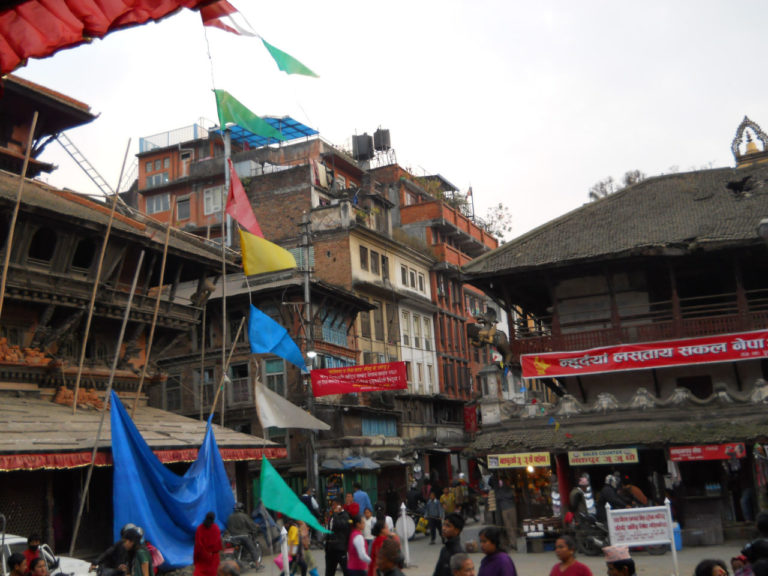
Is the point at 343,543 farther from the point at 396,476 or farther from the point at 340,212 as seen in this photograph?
the point at 340,212

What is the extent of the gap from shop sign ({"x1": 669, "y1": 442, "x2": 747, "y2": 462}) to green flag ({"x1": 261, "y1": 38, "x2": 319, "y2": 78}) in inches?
648

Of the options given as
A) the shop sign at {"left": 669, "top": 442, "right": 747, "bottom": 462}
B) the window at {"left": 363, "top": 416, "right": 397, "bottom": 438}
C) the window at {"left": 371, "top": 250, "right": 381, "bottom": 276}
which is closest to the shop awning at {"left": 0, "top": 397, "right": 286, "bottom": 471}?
the shop sign at {"left": 669, "top": 442, "right": 747, "bottom": 462}

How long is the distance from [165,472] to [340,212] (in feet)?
99.9

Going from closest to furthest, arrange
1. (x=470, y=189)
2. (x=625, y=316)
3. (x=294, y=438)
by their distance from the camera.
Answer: (x=625, y=316), (x=294, y=438), (x=470, y=189)

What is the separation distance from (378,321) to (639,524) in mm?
33994

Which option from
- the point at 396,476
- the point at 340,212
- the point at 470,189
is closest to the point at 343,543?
the point at 396,476

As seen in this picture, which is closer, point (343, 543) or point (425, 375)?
point (343, 543)

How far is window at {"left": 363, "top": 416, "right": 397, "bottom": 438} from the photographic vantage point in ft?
139

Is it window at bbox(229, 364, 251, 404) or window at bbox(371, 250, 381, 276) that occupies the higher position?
window at bbox(371, 250, 381, 276)

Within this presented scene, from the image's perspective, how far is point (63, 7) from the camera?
160 inches

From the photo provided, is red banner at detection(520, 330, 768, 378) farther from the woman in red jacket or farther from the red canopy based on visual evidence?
the red canopy

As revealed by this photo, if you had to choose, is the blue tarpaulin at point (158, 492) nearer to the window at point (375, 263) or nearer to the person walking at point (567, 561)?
the person walking at point (567, 561)

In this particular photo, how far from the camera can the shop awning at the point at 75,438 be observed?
17.4 m

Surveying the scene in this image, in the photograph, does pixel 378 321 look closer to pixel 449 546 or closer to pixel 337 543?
pixel 337 543
